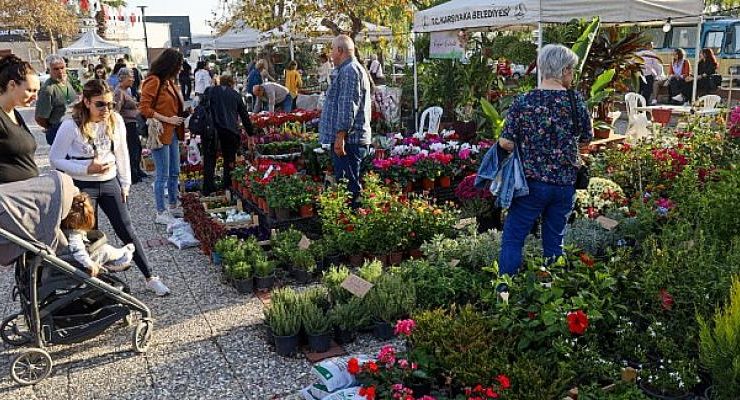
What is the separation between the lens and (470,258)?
460 centimetres

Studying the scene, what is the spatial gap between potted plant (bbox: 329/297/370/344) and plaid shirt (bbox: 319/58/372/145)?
2.01 m

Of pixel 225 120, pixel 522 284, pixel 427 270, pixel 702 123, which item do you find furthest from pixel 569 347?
pixel 225 120

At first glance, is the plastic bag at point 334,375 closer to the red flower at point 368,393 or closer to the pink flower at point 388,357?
the pink flower at point 388,357

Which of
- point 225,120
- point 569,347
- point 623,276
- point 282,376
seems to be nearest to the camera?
point 569,347

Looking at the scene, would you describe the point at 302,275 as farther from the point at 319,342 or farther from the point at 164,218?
the point at 164,218

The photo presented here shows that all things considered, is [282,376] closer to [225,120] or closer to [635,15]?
[225,120]

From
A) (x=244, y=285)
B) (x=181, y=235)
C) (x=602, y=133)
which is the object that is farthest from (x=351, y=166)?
(x=602, y=133)

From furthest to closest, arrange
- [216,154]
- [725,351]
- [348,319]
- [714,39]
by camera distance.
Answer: [714,39], [216,154], [348,319], [725,351]

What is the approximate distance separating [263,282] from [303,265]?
0.34m

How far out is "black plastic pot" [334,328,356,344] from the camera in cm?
394

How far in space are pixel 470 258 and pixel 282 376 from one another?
1679mm

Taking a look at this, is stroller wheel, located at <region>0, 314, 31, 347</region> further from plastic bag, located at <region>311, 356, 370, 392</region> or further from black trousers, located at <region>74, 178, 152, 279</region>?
plastic bag, located at <region>311, 356, 370, 392</region>

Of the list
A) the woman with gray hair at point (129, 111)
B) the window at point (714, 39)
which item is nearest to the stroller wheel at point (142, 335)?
the woman with gray hair at point (129, 111)

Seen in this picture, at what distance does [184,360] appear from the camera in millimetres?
3867
